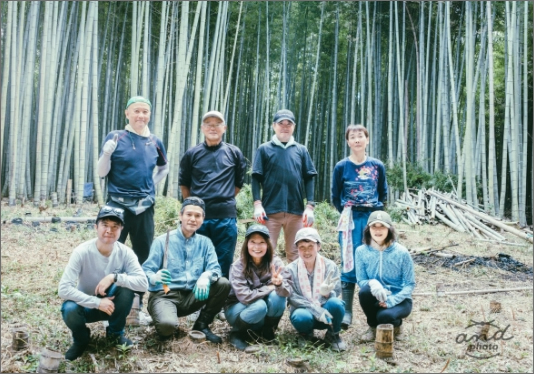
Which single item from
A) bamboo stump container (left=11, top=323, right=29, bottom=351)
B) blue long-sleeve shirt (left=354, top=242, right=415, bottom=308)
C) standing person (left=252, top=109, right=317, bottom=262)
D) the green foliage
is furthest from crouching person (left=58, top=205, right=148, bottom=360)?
the green foliage

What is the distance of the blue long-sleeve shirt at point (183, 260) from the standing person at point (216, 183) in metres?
0.26

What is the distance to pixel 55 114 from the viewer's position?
8.16 m

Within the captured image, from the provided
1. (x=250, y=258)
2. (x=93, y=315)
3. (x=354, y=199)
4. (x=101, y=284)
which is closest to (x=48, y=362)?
(x=93, y=315)

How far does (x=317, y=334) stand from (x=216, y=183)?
3.60 ft

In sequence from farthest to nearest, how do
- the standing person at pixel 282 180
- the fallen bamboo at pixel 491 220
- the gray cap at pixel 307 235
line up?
the fallen bamboo at pixel 491 220 → the standing person at pixel 282 180 → the gray cap at pixel 307 235

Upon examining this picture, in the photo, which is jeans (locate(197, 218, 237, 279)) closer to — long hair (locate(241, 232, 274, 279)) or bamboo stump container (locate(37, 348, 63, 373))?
long hair (locate(241, 232, 274, 279))

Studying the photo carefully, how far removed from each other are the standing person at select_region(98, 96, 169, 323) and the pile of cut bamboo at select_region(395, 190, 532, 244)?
4356mm

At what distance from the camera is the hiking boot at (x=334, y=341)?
253 cm

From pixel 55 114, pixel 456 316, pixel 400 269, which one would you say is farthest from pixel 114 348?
pixel 55 114

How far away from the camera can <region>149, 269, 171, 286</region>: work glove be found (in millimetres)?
2535

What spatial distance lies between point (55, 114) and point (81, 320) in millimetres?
6802

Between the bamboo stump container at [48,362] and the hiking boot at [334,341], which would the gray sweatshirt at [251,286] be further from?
the bamboo stump container at [48,362]

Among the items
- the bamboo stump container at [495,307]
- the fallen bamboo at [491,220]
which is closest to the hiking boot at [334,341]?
the bamboo stump container at [495,307]

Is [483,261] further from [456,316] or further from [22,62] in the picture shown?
[22,62]
